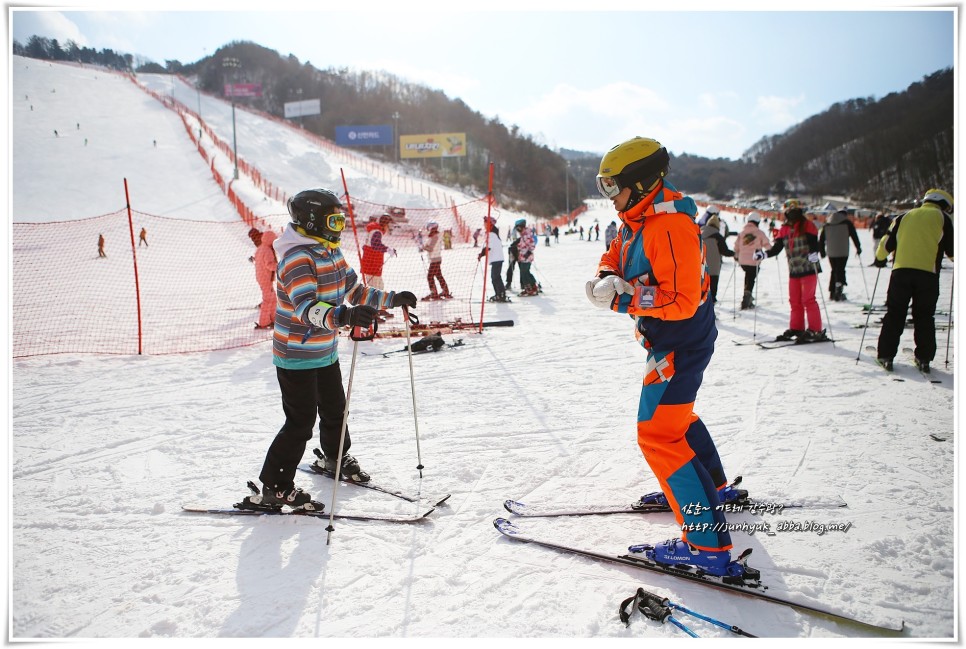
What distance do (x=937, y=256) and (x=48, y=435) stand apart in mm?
8102

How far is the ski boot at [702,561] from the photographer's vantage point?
2492mm

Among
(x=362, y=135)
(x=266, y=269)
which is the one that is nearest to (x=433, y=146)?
(x=362, y=135)

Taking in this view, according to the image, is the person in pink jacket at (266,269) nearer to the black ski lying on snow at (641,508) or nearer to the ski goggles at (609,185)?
the black ski lying on snow at (641,508)

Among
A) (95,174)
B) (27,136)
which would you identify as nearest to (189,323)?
(95,174)

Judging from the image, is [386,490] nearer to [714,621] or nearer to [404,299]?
[404,299]

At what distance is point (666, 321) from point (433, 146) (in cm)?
6061

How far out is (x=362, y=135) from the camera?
61156 mm

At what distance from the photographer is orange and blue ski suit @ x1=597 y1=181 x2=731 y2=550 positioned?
237cm

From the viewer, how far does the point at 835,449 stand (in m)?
3.89

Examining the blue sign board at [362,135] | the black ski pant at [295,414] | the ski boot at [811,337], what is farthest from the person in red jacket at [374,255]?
the blue sign board at [362,135]

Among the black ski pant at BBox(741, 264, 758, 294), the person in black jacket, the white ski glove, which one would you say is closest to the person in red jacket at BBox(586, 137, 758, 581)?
the white ski glove

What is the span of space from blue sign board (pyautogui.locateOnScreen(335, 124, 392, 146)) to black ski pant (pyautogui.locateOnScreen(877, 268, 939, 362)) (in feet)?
194

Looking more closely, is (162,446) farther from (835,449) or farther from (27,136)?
(27,136)

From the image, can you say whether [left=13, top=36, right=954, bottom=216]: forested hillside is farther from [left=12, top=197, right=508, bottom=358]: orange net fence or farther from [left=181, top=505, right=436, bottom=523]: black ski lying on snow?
[left=181, top=505, right=436, bottom=523]: black ski lying on snow
